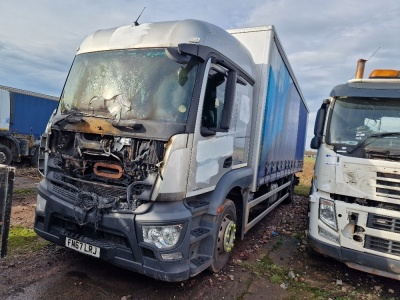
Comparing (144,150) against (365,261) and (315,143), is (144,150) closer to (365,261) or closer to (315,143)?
(315,143)

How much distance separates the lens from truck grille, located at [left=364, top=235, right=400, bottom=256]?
150 inches

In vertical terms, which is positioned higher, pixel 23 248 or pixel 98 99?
pixel 98 99

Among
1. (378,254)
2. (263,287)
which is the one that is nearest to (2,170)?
(263,287)

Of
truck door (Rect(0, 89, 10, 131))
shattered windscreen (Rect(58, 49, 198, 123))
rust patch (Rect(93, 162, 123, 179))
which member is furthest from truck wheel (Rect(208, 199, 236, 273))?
truck door (Rect(0, 89, 10, 131))

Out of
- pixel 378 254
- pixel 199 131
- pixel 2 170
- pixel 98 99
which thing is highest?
pixel 98 99

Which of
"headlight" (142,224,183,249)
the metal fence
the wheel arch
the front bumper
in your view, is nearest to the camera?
the metal fence

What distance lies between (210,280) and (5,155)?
1089cm

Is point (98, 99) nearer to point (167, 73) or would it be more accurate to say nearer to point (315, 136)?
point (167, 73)

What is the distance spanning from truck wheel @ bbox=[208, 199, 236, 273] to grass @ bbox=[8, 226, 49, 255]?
2.50 metres

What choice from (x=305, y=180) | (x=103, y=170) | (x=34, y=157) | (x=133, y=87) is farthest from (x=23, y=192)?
(x=305, y=180)

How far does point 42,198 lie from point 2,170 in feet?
4.39

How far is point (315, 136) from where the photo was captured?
472 cm

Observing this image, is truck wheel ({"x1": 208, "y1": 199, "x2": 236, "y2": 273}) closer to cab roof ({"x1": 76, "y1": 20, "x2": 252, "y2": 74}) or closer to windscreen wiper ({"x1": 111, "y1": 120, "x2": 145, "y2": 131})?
windscreen wiper ({"x1": 111, "y1": 120, "x2": 145, "y2": 131})

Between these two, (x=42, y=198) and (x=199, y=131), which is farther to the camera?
(x=42, y=198)
